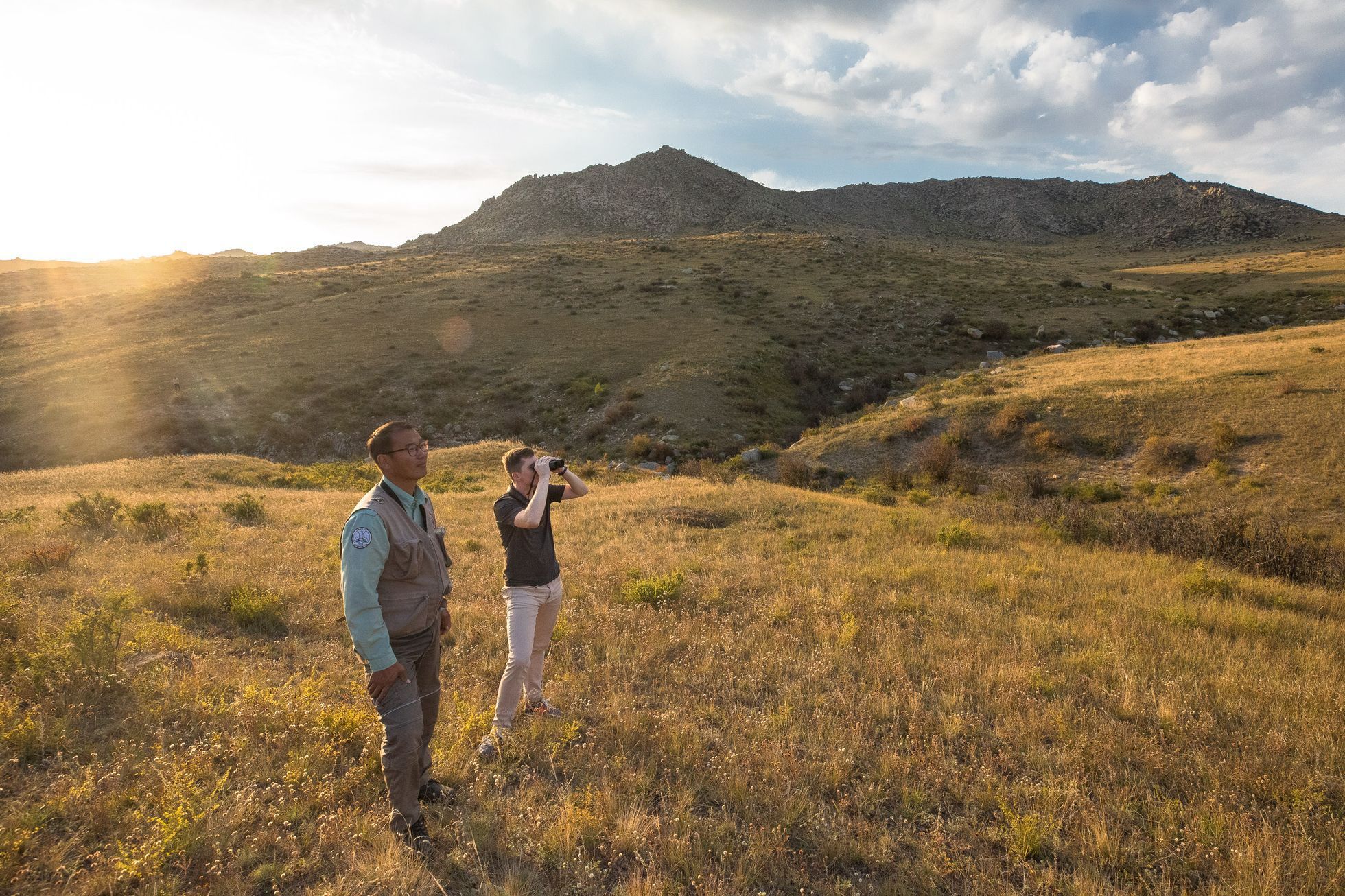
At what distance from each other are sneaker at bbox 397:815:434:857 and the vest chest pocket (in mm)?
1626

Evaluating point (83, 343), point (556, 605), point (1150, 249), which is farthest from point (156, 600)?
point (1150, 249)

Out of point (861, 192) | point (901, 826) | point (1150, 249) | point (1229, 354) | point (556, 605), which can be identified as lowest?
point (901, 826)

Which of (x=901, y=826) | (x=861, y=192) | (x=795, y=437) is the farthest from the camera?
(x=861, y=192)

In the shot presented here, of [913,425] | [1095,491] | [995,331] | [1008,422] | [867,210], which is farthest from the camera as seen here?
[867,210]

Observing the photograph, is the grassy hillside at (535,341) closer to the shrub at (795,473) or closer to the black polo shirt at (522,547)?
the shrub at (795,473)

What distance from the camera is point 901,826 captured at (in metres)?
4.16

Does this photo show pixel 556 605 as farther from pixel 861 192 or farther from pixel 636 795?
pixel 861 192

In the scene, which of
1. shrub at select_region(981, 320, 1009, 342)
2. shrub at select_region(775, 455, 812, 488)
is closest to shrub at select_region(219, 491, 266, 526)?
shrub at select_region(775, 455, 812, 488)

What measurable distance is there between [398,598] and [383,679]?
1.63ft

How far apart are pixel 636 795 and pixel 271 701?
3326 millimetres

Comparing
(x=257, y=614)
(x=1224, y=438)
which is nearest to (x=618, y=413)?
(x=1224, y=438)

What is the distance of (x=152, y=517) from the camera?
1273 centimetres

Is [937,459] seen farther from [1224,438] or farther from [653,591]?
[653,591]

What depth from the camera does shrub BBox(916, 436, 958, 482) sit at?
2158cm
